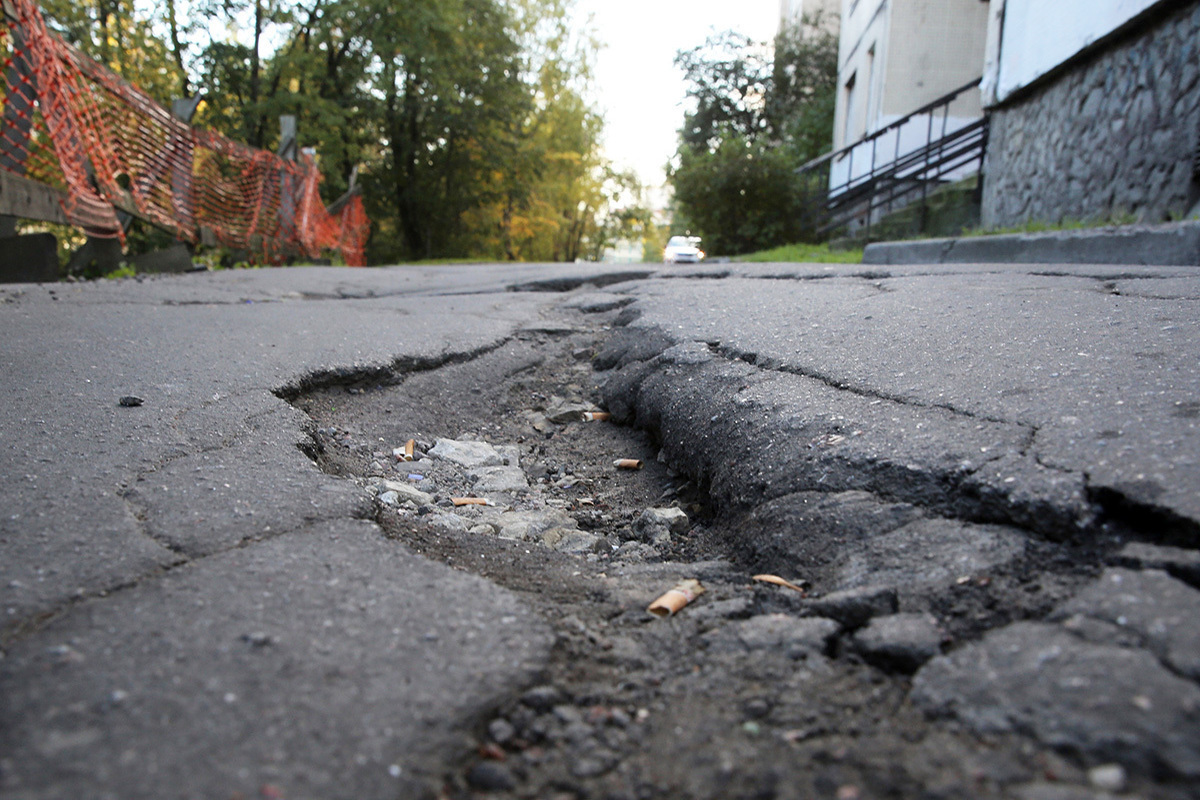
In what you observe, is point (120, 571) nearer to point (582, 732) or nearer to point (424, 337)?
point (582, 732)

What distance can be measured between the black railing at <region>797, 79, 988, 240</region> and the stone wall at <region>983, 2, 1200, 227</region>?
183cm

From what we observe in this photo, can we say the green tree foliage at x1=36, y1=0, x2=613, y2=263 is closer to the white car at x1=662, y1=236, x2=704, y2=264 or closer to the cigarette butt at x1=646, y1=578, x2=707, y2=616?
the white car at x1=662, y1=236, x2=704, y2=264

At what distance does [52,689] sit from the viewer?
40.4 inches

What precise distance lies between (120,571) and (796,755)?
1143mm

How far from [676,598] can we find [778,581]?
0.22m

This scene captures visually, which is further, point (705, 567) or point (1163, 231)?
point (1163, 231)

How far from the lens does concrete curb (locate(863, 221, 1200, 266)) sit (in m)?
4.91

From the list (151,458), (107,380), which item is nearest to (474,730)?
(151,458)

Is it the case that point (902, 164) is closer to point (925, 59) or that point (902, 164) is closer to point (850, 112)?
point (925, 59)

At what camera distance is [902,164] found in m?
12.9

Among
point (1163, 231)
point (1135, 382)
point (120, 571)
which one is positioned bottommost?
point (120, 571)

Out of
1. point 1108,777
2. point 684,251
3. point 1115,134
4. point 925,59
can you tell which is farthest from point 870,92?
point 1108,777

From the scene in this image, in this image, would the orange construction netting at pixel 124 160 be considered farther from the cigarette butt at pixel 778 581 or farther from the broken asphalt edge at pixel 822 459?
the cigarette butt at pixel 778 581

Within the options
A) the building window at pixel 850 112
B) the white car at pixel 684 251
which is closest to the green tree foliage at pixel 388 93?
the white car at pixel 684 251
